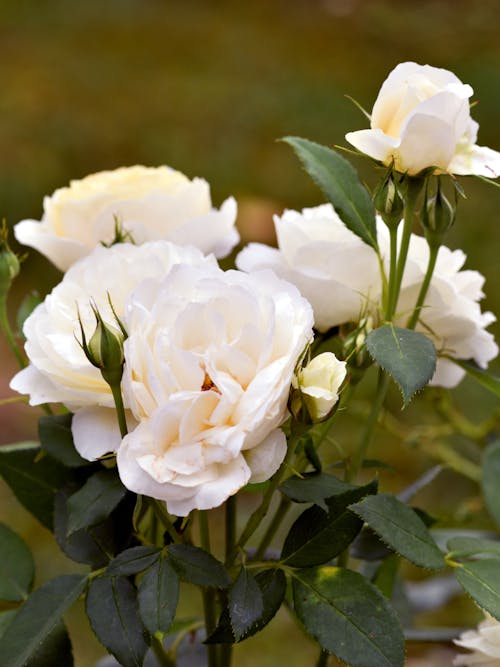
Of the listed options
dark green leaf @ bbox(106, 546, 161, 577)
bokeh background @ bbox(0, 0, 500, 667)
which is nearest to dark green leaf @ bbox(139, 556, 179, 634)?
dark green leaf @ bbox(106, 546, 161, 577)

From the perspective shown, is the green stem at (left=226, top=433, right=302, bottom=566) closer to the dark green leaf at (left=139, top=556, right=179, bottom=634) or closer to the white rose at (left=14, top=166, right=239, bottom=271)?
the dark green leaf at (left=139, top=556, right=179, bottom=634)

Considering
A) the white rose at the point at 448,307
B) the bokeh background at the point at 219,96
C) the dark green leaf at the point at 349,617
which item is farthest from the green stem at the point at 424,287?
the bokeh background at the point at 219,96

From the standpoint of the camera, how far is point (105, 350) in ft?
1.15

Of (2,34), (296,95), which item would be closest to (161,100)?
(296,95)

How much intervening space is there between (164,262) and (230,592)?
13cm

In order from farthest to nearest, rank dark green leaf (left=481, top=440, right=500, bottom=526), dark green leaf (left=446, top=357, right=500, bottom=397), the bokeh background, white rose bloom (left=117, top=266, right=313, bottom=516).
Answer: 1. the bokeh background
2. dark green leaf (left=481, top=440, right=500, bottom=526)
3. dark green leaf (left=446, top=357, right=500, bottom=397)
4. white rose bloom (left=117, top=266, right=313, bottom=516)

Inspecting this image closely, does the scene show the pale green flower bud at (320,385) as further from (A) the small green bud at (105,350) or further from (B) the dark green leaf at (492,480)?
(B) the dark green leaf at (492,480)

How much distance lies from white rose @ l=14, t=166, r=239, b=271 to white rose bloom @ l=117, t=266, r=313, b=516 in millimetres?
120

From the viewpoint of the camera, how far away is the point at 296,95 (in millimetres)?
2746

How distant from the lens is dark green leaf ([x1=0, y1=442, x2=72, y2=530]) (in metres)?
0.45

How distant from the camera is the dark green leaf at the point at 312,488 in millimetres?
376

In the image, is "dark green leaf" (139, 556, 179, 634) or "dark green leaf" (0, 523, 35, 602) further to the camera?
"dark green leaf" (0, 523, 35, 602)

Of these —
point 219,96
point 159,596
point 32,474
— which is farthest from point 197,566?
point 219,96

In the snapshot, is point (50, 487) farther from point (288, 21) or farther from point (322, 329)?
point (288, 21)
